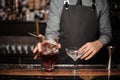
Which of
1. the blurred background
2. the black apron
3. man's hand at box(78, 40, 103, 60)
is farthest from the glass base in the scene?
the blurred background

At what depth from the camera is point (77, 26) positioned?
3.22 m

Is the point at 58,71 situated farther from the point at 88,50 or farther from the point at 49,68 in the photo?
the point at 88,50

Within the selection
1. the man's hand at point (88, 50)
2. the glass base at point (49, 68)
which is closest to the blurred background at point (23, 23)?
the man's hand at point (88, 50)

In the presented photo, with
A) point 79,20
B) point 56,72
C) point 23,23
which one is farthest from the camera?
point 23,23

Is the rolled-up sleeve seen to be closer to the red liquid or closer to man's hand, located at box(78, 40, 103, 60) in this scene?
man's hand, located at box(78, 40, 103, 60)

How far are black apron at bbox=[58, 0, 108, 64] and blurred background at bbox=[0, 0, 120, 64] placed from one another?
1.27 metres

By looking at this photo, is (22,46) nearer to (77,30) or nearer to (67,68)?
(77,30)

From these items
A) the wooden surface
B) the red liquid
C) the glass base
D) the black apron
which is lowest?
the wooden surface

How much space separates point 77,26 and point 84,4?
26cm

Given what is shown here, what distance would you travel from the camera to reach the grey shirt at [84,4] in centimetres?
304

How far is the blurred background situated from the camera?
4.38m

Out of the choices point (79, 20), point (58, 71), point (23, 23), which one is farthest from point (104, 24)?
point (23, 23)

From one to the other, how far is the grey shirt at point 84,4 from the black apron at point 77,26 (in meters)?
0.05

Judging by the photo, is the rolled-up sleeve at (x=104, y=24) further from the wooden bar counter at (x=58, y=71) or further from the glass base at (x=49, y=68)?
the glass base at (x=49, y=68)
